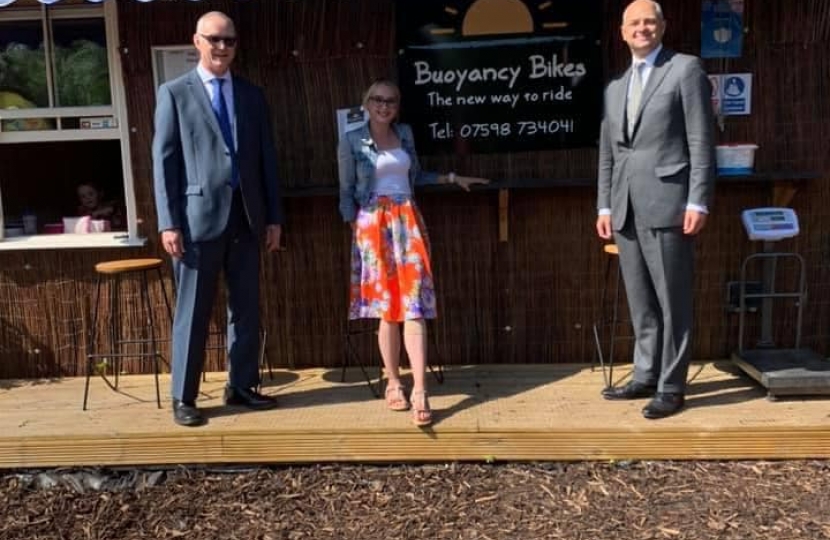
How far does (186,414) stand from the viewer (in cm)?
405

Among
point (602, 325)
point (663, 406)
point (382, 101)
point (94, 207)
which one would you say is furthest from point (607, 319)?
point (94, 207)

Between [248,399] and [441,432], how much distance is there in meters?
1.03

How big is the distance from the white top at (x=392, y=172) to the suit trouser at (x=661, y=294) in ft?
3.52

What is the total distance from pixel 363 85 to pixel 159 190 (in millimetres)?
1343

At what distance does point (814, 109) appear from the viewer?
460 centimetres

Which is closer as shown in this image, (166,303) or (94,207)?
(166,303)

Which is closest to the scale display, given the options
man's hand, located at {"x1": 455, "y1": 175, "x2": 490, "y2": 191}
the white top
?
man's hand, located at {"x1": 455, "y1": 175, "x2": 490, "y2": 191}

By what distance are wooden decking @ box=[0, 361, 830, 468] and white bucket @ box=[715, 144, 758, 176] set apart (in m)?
1.15

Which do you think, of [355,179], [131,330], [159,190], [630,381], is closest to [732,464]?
[630,381]

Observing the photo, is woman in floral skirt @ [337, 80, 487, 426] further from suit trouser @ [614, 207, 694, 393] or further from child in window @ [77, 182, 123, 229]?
child in window @ [77, 182, 123, 229]

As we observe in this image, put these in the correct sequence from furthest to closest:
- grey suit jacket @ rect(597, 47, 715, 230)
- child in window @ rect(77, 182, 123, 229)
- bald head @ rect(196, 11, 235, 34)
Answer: child in window @ rect(77, 182, 123, 229) < bald head @ rect(196, 11, 235, 34) < grey suit jacket @ rect(597, 47, 715, 230)

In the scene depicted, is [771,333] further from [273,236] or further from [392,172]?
[273,236]

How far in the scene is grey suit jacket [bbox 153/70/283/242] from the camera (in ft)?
12.8

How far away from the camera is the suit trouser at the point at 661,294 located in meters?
3.95
